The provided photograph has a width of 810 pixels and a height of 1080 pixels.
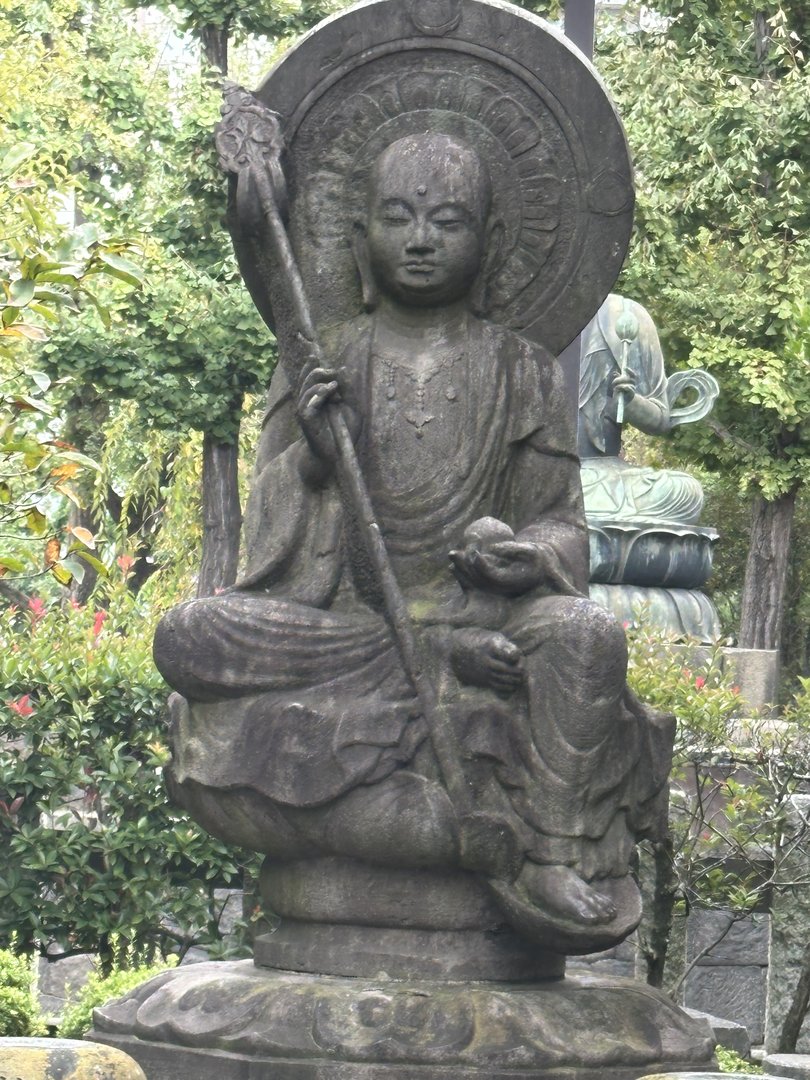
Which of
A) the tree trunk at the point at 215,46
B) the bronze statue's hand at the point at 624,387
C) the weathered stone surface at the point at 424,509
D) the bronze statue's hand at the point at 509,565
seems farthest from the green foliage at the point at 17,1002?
the tree trunk at the point at 215,46

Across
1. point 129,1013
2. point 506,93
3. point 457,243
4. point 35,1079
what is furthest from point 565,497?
point 35,1079

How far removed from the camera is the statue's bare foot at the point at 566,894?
5.26 metres

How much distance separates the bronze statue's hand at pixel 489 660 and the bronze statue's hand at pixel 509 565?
158mm

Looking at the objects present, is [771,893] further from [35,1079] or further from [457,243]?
[35,1079]

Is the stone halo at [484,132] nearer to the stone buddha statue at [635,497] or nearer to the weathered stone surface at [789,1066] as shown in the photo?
the weathered stone surface at [789,1066]

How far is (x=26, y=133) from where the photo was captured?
752 inches

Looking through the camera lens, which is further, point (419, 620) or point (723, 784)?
point (723, 784)

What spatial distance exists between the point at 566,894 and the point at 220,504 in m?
13.5

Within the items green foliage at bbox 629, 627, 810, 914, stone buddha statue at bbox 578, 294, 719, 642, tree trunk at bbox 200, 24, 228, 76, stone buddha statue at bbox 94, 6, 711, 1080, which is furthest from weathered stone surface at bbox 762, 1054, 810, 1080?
tree trunk at bbox 200, 24, 228, 76

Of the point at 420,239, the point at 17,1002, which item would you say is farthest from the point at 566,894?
the point at 17,1002

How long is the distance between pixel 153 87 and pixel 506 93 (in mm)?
15418

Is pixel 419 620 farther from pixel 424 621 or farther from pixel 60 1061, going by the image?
pixel 60 1061

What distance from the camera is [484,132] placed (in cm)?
618

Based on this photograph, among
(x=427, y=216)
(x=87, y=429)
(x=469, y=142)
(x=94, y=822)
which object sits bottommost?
(x=94, y=822)
